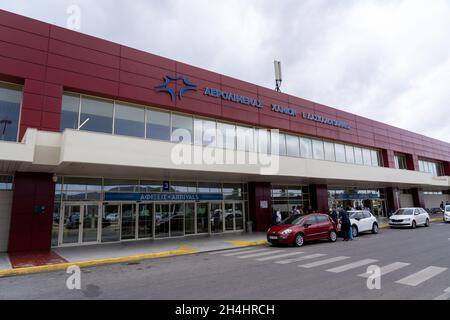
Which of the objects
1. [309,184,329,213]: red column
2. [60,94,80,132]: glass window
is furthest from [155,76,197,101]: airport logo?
[309,184,329,213]: red column

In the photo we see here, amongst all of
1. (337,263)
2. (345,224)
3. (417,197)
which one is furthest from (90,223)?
(417,197)

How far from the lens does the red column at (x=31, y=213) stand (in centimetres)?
1291

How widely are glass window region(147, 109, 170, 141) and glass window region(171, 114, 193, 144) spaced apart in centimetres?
40

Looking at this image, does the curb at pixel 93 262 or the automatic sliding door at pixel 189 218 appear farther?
the automatic sliding door at pixel 189 218

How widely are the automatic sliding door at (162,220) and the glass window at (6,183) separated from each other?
7.37m

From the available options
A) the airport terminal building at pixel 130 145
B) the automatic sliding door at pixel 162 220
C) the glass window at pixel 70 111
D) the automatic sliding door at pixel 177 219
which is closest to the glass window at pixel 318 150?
the airport terminal building at pixel 130 145

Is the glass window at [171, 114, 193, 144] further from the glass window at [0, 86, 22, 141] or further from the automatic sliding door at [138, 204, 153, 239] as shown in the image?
the glass window at [0, 86, 22, 141]

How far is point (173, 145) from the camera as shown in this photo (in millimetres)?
14375

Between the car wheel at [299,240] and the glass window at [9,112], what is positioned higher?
the glass window at [9,112]

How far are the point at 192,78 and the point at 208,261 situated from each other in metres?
12.0

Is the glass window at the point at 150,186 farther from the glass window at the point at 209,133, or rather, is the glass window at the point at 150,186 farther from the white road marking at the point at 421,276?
the white road marking at the point at 421,276

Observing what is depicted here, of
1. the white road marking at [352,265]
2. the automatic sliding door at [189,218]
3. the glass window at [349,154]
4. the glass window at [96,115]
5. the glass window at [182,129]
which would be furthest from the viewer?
the glass window at [349,154]

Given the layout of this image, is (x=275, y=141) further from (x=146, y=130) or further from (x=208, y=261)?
(x=208, y=261)
